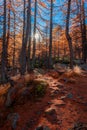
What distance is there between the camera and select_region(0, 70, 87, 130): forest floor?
8695 millimetres

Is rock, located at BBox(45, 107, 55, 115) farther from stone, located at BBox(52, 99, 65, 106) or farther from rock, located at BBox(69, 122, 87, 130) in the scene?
rock, located at BBox(69, 122, 87, 130)

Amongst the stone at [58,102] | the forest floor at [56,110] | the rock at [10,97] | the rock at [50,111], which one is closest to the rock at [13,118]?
the forest floor at [56,110]

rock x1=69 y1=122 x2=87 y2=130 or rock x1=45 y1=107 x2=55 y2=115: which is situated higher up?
rock x1=45 y1=107 x2=55 y2=115

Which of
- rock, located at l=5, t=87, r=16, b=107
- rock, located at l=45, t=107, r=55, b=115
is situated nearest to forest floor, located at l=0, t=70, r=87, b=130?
rock, located at l=45, t=107, r=55, b=115

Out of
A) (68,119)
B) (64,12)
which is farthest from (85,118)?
(64,12)

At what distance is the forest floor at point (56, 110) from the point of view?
8.70 m

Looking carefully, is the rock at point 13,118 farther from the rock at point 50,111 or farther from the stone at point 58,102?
the stone at point 58,102

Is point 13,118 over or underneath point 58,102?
underneath

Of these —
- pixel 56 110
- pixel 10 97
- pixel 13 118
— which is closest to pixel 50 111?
pixel 56 110

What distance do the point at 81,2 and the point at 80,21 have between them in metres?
2.07

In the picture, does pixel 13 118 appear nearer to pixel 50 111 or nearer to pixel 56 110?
pixel 50 111

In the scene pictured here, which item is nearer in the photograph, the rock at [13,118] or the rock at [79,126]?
the rock at [79,126]

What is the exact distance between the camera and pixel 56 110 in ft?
31.0

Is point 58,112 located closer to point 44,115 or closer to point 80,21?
point 44,115
